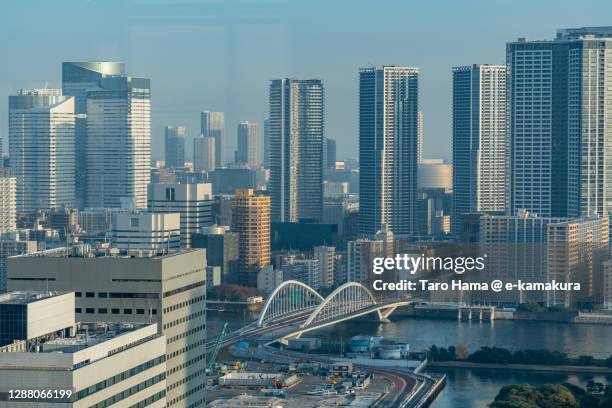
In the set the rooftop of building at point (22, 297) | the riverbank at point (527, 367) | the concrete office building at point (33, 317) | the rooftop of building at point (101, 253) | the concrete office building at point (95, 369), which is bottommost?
the riverbank at point (527, 367)

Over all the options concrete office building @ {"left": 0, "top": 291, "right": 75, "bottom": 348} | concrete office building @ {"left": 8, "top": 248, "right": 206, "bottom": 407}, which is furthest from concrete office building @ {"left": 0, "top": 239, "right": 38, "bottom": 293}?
concrete office building @ {"left": 0, "top": 291, "right": 75, "bottom": 348}

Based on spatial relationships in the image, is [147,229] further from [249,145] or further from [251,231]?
[249,145]

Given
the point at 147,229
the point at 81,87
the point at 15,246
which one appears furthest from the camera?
the point at 81,87

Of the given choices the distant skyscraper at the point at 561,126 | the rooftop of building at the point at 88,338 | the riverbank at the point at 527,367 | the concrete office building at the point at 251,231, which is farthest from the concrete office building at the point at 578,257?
the rooftop of building at the point at 88,338

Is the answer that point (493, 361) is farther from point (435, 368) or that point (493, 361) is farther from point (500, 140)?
point (500, 140)

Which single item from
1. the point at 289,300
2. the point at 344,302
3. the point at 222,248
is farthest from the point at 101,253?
the point at 222,248

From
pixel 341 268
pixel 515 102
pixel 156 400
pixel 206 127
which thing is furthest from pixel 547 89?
pixel 156 400

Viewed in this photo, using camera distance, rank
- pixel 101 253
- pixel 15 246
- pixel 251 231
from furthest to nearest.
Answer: pixel 251 231
pixel 15 246
pixel 101 253

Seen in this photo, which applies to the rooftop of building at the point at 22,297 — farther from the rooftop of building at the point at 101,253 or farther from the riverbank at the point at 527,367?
the riverbank at the point at 527,367
